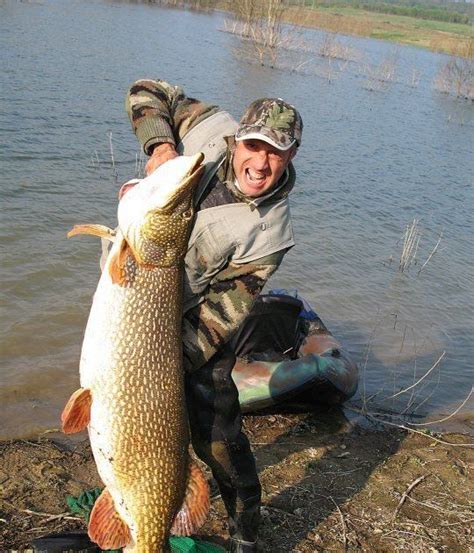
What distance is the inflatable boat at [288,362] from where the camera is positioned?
5520 mm

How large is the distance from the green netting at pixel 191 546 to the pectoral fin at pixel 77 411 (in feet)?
3.19

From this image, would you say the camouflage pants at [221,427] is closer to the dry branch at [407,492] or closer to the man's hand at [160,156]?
the man's hand at [160,156]

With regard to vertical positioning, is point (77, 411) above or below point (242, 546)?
above

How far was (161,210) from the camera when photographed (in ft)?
9.29

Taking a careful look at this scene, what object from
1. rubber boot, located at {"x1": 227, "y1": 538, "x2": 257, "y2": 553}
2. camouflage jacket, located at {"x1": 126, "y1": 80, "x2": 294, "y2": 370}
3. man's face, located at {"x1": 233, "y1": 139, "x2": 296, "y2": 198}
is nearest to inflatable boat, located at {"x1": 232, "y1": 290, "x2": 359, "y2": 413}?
rubber boot, located at {"x1": 227, "y1": 538, "x2": 257, "y2": 553}

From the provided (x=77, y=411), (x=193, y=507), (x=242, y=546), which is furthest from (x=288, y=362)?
(x=77, y=411)

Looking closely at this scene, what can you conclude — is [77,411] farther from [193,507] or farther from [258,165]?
[258,165]

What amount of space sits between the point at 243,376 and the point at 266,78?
67.3 feet

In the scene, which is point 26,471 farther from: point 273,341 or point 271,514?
point 273,341

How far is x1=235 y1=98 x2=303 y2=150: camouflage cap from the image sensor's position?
3.24 m

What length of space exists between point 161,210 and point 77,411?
965mm

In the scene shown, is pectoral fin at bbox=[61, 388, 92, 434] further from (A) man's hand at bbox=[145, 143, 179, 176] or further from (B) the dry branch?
(B) the dry branch

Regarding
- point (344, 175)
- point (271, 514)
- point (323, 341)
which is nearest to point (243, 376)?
point (323, 341)

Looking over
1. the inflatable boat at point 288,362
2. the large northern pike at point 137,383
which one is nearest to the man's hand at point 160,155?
the large northern pike at point 137,383
